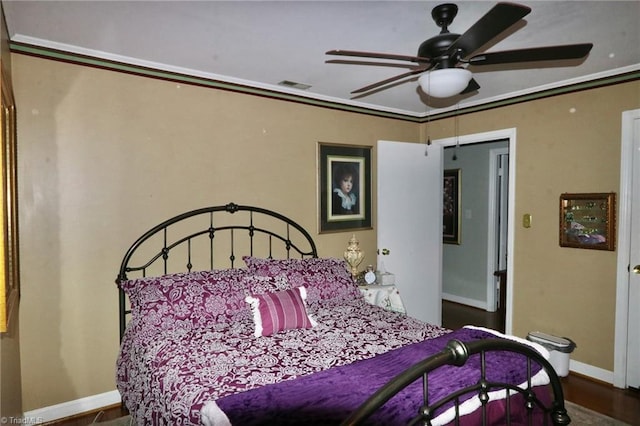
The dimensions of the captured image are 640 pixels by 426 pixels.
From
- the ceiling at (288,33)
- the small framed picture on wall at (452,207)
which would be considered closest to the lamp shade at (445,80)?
the ceiling at (288,33)

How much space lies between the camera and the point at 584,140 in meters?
3.48

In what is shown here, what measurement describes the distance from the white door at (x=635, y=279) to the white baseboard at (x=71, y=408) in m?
3.93

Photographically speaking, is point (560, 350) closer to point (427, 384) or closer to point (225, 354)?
point (427, 384)

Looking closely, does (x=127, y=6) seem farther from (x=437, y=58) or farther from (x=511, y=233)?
(x=511, y=233)

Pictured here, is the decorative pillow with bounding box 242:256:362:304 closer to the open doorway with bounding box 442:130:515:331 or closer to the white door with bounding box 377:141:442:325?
the white door with bounding box 377:141:442:325

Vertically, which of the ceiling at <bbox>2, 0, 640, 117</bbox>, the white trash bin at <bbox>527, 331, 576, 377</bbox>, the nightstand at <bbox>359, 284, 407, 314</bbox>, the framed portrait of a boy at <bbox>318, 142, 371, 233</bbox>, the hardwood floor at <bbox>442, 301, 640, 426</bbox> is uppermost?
the ceiling at <bbox>2, 0, 640, 117</bbox>

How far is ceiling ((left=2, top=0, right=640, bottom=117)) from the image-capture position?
2.17 metres

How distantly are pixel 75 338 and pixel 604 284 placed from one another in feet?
13.3

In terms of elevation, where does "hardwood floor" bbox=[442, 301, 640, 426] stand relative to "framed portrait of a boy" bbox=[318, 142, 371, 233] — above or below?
below

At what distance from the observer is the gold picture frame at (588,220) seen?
3.31 meters

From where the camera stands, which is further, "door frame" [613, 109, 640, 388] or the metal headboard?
"door frame" [613, 109, 640, 388]

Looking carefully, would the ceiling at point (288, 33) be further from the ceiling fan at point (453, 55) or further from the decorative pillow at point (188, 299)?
the decorative pillow at point (188, 299)

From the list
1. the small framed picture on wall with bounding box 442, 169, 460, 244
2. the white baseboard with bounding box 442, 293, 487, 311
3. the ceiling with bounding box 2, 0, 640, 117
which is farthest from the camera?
the small framed picture on wall with bounding box 442, 169, 460, 244

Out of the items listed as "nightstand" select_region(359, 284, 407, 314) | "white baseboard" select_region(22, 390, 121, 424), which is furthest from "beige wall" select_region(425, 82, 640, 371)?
"white baseboard" select_region(22, 390, 121, 424)
